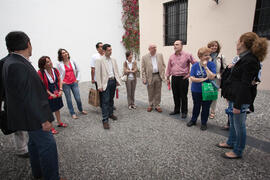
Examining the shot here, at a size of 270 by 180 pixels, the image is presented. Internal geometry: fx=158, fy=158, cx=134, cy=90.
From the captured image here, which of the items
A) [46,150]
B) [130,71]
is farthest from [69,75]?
[46,150]

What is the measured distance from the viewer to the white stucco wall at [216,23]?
5484 millimetres

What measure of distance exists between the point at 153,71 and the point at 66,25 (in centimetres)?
647

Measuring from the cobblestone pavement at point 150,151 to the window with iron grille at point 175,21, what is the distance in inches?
195

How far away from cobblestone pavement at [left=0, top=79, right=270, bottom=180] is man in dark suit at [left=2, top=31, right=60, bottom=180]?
0.92 meters

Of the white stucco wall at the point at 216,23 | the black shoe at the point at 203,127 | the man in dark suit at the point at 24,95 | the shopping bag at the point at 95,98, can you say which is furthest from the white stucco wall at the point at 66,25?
the black shoe at the point at 203,127

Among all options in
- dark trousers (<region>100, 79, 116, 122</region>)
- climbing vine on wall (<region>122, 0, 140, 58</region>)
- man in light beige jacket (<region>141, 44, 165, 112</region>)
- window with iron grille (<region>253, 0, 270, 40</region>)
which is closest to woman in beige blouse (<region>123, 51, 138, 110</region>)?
man in light beige jacket (<region>141, 44, 165, 112</region>)

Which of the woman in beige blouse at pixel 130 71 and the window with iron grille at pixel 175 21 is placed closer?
the woman in beige blouse at pixel 130 71

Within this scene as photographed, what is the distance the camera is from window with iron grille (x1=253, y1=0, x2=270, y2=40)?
5238 millimetres

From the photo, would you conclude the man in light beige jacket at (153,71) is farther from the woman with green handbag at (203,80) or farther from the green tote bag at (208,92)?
the green tote bag at (208,92)

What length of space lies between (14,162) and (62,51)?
8.06ft

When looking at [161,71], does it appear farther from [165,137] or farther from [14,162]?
[14,162]

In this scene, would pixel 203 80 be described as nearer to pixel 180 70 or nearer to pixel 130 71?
pixel 180 70

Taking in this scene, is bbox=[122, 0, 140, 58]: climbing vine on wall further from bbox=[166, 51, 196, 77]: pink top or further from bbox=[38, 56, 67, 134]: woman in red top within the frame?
bbox=[38, 56, 67, 134]: woman in red top

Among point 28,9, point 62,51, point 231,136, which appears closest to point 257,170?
point 231,136
